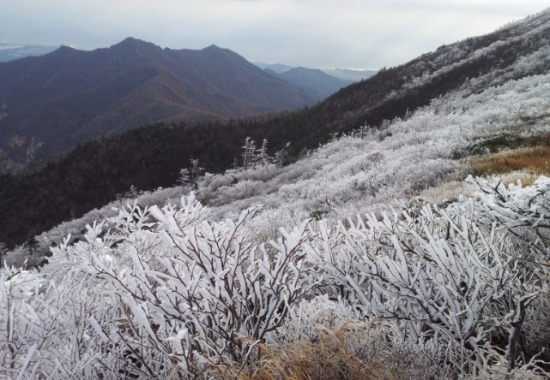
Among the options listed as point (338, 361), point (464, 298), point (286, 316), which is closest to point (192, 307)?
point (286, 316)

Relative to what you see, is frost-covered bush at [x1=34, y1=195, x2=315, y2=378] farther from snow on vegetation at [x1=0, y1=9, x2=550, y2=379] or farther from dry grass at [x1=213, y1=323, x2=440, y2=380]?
dry grass at [x1=213, y1=323, x2=440, y2=380]

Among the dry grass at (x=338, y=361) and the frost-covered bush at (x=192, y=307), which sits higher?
the frost-covered bush at (x=192, y=307)

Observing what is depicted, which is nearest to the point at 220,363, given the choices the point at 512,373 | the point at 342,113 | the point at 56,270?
the point at 512,373

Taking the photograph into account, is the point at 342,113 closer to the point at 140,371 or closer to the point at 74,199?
the point at 74,199

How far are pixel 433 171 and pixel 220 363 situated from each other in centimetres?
796

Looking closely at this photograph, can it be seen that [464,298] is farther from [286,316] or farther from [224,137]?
[224,137]

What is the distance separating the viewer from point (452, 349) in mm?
2344

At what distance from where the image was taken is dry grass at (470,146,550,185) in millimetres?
6723

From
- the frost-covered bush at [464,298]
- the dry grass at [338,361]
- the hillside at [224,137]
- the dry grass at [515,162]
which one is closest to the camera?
the dry grass at [338,361]

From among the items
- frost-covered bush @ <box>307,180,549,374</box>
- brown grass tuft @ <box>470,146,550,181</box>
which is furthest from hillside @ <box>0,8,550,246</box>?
frost-covered bush @ <box>307,180,549,374</box>

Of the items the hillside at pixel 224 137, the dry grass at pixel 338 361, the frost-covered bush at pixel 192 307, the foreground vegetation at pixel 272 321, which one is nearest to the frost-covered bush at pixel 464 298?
the foreground vegetation at pixel 272 321

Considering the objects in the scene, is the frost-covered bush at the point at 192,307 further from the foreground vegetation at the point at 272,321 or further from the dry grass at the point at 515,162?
the dry grass at the point at 515,162

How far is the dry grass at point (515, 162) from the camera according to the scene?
22.1 feet

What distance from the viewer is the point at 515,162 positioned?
7.39 m
